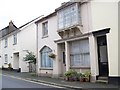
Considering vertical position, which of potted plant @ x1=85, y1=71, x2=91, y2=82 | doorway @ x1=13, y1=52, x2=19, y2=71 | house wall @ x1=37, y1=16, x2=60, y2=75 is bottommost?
potted plant @ x1=85, y1=71, x2=91, y2=82

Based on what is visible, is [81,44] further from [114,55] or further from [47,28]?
[47,28]

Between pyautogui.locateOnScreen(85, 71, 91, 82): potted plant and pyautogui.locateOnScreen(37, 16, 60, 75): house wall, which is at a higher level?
pyautogui.locateOnScreen(37, 16, 60, 75): house wall

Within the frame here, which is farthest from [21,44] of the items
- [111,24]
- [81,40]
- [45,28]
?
[111,24]

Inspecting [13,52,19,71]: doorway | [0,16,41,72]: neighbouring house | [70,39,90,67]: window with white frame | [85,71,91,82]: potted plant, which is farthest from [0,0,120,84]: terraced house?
[13,52,19,71]: doorway

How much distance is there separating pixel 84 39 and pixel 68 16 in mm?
2497

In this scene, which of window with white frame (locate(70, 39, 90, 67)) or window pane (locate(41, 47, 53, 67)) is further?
window pane (locate(41, 47, 53, 67))

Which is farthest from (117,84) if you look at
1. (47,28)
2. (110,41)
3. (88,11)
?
(47,28)

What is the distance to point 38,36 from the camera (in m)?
27.1

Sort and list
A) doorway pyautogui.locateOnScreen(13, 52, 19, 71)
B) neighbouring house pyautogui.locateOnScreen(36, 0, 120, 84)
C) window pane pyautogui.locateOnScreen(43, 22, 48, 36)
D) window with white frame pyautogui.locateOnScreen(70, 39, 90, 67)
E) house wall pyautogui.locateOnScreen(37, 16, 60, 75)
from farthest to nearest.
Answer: doorway pyautogui.locateOnScreen(13, 52, 19, 71) < window pane pyautogui.locateOnScreen(43, 22, 48, 36) < house wall pyautogui.locateOnScreen(37, 16, 60, 75) < window with white frame pyautogui.locateOnScreen(70, 39, 90, 67) < neighbouring house pyautogui.locateOnScreen(36, 0, 120, 84)

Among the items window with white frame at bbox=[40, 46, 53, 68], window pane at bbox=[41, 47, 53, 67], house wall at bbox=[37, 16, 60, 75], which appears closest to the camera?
house wall at bbox=[37, 16, 60, 75]

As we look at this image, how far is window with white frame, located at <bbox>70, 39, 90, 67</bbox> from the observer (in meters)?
19.8

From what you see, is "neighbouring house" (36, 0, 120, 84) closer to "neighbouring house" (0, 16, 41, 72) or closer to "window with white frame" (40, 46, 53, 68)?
"window with white frame" (40, 46, 53, 68)

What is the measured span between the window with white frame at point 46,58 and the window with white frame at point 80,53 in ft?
12.3

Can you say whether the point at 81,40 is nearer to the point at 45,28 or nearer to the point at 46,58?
the point at 46,58
